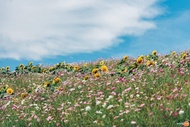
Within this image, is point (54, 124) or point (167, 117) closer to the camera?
point (167, 117)

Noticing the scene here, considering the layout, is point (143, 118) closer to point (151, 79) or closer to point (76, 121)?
point (76, 121)

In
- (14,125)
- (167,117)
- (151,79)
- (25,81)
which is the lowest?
(167,117)

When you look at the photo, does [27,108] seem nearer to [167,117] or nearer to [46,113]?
[46,113]

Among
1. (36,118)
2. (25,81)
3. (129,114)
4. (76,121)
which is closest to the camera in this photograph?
(129,114)

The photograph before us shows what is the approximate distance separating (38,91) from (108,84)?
273cm

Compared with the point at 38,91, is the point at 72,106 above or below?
below

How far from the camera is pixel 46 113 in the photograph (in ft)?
26.9

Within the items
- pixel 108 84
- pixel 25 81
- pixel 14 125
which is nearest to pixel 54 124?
pixel 14 125

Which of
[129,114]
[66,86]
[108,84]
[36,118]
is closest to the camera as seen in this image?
[129,114]

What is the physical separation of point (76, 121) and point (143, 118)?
4.26 feet

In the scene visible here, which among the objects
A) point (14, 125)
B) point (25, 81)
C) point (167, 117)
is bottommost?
point (167, 117)

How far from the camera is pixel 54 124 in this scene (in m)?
7.47

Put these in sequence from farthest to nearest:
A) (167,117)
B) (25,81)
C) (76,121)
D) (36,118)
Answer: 1. (25,81)
2. (36,118)
3. (76,121)
4. (167,117)

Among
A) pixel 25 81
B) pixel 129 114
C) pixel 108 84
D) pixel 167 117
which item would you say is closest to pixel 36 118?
pixel 108 84
